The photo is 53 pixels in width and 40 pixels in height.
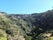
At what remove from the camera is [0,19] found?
71.9 meters

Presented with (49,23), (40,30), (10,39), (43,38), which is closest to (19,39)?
(10,39)

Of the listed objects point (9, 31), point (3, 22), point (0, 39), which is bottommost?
Answer: point (0, 39)

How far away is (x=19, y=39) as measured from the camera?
197 ft

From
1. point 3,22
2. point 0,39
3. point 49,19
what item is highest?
point 49,19

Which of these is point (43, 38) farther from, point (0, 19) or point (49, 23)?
point (49, 23)

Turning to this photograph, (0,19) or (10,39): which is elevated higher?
(0,19)

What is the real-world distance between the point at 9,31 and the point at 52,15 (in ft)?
107

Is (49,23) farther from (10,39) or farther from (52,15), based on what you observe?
(10,39)

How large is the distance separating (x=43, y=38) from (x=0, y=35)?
15290 millimetres

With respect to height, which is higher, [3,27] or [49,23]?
[49,23]

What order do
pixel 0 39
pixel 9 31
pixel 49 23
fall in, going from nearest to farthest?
pixel 0 39 → pixel 9 31 → pixel 49 23

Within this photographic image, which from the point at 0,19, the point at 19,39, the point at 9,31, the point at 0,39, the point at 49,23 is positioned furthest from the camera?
the point at 49,23

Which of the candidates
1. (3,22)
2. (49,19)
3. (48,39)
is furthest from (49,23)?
(48,39)

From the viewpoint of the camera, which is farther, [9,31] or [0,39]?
[9,31]
